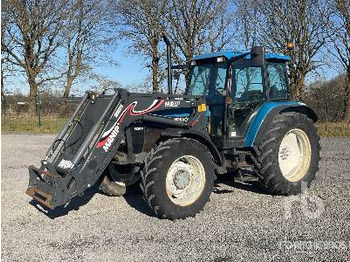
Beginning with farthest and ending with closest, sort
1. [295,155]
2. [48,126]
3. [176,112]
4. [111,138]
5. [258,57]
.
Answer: [48,126] → [295,155] → [176,112] → [258,57] → [111,138]

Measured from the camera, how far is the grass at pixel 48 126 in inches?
662

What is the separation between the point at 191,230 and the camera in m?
4.85

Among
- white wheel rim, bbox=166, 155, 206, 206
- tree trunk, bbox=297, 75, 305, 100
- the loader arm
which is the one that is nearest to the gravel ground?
white wheel rim, bbox=166, 155, 206, 206

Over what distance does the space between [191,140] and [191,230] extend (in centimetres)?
120

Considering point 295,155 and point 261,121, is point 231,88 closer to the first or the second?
point 261,121

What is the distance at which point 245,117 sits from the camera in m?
6.42

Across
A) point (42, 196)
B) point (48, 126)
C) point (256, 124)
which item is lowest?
point (42, 196)

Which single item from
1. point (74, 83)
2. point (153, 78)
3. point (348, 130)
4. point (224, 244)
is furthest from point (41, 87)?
point (224, 244)

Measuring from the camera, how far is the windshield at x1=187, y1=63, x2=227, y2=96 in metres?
6.38

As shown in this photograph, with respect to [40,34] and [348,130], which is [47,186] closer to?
[348,130]

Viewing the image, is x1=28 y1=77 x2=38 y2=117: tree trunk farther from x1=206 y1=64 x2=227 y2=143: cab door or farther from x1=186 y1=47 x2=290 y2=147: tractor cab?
x1=206 y1=64 x2=227 y2=143: cab door

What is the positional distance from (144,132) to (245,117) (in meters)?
1.69

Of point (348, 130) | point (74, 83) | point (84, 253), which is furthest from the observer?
point (74, 83)

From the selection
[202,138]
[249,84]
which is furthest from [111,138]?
[249,84]
